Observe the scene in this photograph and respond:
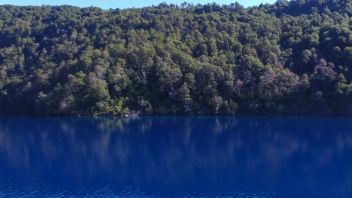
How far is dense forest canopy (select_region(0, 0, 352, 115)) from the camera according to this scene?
86.4 meters

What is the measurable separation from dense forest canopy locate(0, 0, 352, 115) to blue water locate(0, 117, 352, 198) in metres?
6.63

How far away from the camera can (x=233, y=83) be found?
8894 cm

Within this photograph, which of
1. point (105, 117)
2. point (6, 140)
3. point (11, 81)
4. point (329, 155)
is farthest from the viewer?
point (11, 81)

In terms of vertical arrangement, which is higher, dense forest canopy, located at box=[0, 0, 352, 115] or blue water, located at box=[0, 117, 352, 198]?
dense forest canopy, located at box=[0, 0, 352, 115]

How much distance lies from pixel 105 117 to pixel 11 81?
22.9m

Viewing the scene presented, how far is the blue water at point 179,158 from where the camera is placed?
4025 centimetres

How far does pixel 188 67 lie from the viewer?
92.9 m

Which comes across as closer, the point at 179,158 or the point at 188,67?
the point at 179,158

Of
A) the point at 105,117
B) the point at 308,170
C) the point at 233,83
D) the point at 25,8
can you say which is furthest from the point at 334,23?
the point at 25,8

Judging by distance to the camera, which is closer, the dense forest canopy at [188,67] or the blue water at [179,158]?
the blue water at [179,158]

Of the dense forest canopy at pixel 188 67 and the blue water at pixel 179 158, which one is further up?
the dense forest canopy at pixel 188 67

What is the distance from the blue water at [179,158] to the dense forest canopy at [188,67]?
663cm

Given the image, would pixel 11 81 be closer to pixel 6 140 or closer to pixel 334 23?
pixel 6 140

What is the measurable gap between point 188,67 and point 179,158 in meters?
42.4
